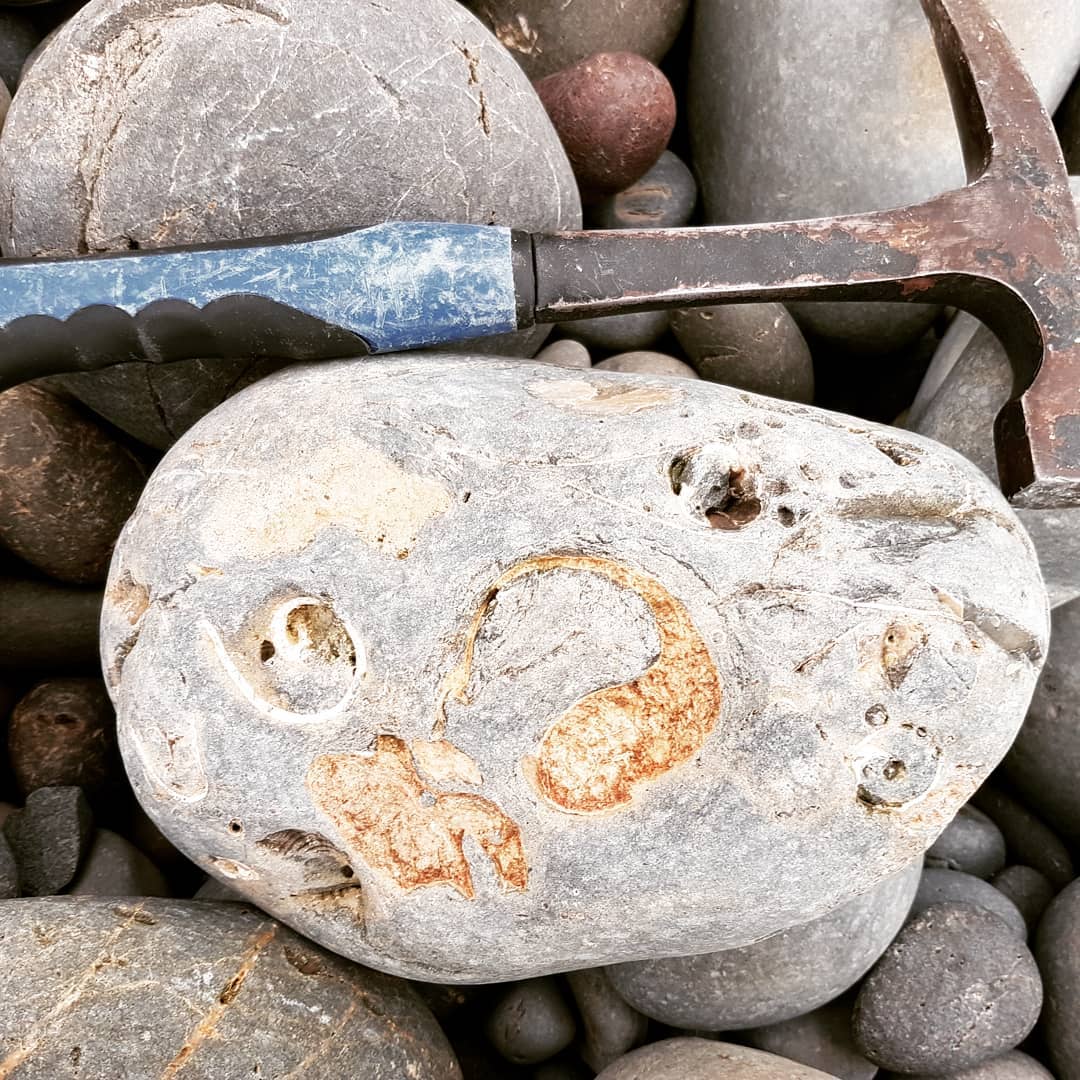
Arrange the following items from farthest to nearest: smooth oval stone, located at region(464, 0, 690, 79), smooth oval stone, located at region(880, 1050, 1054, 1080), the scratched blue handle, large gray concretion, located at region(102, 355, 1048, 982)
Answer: smooth oval stone, located at region(464, 0, 690, 79) → smooth oval stone, located at region(880, 1050, 1054, 1080) → the scratched blue handle → large gray concretion, located at region(102, 355, 1048, 982)

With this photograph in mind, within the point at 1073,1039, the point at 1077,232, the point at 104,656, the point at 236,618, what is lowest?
the point at 1073,1039

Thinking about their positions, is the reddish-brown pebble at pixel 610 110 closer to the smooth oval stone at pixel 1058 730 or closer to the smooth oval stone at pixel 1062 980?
the smooth oval stone at pixel 1058 730

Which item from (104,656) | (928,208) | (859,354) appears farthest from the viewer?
(859,354)

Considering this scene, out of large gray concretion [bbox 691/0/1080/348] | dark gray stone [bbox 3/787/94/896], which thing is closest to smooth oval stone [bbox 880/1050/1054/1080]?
large gray concretion [bbox 691/0/1080/348]

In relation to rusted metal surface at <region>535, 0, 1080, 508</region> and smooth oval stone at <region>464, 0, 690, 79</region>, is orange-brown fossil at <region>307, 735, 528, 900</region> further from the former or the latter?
smooth oval stone at <region>464, 0, 690, 79</region>

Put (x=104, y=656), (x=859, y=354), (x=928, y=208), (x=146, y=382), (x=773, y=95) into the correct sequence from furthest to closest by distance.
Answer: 1. (x=859, y=354)
2. (x=773, y=95)
3. (x=146, y=382)
4. (x=928, y=208)
5. (x=104, y=656)

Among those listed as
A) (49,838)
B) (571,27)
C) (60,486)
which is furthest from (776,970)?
(571,27)

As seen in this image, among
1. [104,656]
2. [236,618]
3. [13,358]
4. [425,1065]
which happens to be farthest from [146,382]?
[425,1065]

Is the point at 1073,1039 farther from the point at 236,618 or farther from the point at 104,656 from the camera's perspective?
the point at 104,656
